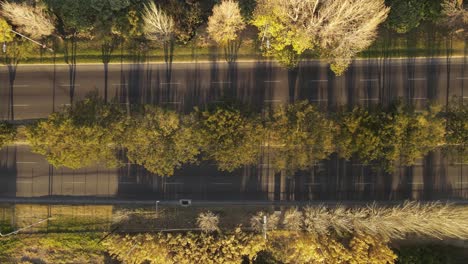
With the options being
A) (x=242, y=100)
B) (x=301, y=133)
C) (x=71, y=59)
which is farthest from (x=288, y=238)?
(x=71, y=59)

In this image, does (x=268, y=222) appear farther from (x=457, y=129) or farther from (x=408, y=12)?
(x=408, y=12)

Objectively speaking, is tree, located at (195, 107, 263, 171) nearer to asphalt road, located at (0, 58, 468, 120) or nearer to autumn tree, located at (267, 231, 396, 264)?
asphalt road, located at (0, 58, 468, 120)

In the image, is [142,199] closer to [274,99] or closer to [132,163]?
[132,163]

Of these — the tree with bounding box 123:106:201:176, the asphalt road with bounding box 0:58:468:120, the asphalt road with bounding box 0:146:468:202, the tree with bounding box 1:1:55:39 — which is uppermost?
the tree with bounding box 1:1:55:39

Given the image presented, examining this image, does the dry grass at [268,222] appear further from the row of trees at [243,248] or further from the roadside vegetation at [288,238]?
the row of trees at [243,248]

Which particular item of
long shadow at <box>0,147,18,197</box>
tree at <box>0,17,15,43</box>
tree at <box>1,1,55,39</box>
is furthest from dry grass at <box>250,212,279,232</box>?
tree at <box>0,17,15,43</box>

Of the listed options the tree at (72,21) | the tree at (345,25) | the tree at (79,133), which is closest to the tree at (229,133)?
the tree at (79,133)
